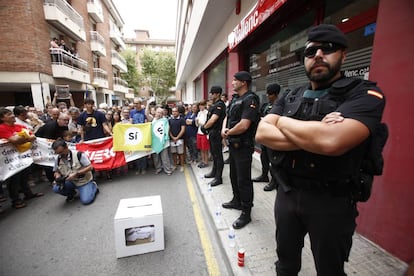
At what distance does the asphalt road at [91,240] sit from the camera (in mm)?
2338

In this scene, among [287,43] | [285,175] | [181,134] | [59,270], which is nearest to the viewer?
[285,175]

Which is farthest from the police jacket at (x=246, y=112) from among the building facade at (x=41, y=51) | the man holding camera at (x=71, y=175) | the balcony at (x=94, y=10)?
the balcony at (x=94, y=10)

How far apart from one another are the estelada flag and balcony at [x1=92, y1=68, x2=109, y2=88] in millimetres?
17634

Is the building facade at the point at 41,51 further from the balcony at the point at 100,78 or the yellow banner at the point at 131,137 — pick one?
the yellow banner at the point at 131,137

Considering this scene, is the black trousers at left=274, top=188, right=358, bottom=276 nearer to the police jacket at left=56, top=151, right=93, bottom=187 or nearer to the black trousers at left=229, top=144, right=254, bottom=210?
the black trousers at left=229, top=144, right=254, bottom=210

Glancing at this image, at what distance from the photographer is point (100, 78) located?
72.1 feet

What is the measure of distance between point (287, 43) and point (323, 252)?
181 inches

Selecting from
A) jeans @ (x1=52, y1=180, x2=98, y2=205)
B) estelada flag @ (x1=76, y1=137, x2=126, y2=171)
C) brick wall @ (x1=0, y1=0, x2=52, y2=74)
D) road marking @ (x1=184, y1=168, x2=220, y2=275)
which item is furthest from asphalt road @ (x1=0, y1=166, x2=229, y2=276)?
brick wall @ (x1=0, y1=0, x2=52, y2=74)

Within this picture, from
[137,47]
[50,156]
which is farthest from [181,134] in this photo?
[137,47]

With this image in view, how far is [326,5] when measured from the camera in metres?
3.40

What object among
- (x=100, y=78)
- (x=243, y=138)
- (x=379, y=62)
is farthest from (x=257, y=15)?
(x=100, y=78)

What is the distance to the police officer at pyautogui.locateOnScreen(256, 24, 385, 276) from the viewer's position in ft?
3.85

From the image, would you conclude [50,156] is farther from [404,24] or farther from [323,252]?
[404,24]

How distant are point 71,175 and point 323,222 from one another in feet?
13.9
